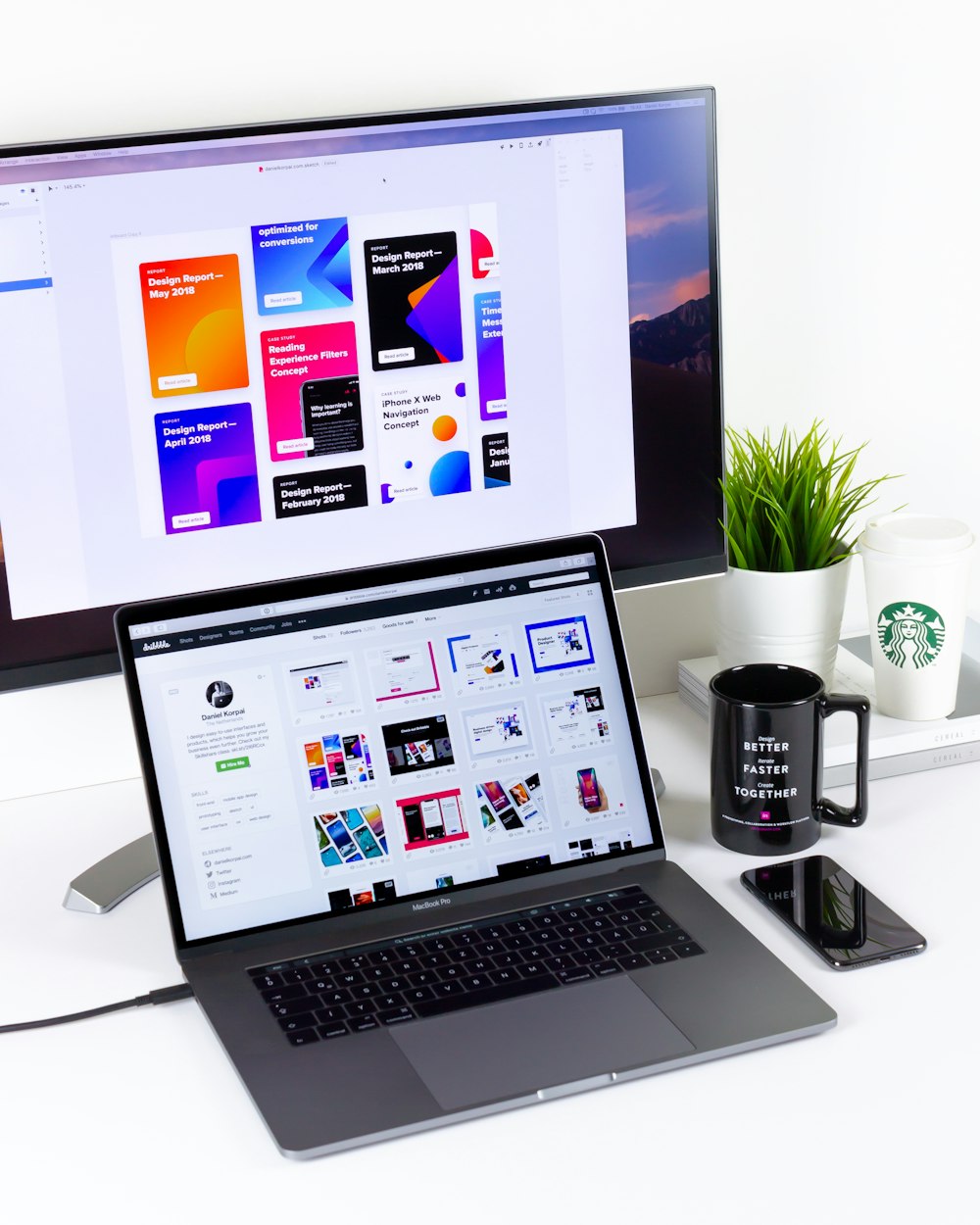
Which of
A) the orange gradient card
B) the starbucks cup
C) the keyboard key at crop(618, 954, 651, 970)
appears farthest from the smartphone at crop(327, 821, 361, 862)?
Answer: the starbucks cup

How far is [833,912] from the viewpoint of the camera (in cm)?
99

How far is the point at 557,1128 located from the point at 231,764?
334mm

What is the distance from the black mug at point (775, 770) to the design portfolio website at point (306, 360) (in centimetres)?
17

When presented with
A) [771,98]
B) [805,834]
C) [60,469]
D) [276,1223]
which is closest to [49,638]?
[60,469]

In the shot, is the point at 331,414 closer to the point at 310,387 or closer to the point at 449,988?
the point at 310,387

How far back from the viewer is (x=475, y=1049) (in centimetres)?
85

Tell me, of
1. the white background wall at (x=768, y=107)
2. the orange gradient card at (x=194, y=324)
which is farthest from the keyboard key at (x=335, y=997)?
the white background wall at (x=768, y=107)

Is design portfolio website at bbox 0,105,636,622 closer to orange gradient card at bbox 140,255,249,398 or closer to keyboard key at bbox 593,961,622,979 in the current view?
orange gradient card at bbox 140,255,249,398

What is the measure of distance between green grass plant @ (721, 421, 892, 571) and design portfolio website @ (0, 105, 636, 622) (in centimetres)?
14

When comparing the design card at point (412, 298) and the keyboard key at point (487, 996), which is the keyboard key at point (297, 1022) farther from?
the design card at point (412, 298)

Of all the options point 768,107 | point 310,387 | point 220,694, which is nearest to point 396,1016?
point 220,694

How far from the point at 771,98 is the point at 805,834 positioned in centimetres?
67

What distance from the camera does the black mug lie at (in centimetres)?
106

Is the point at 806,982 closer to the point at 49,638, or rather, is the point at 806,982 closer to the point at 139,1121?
the point at 139,1121
